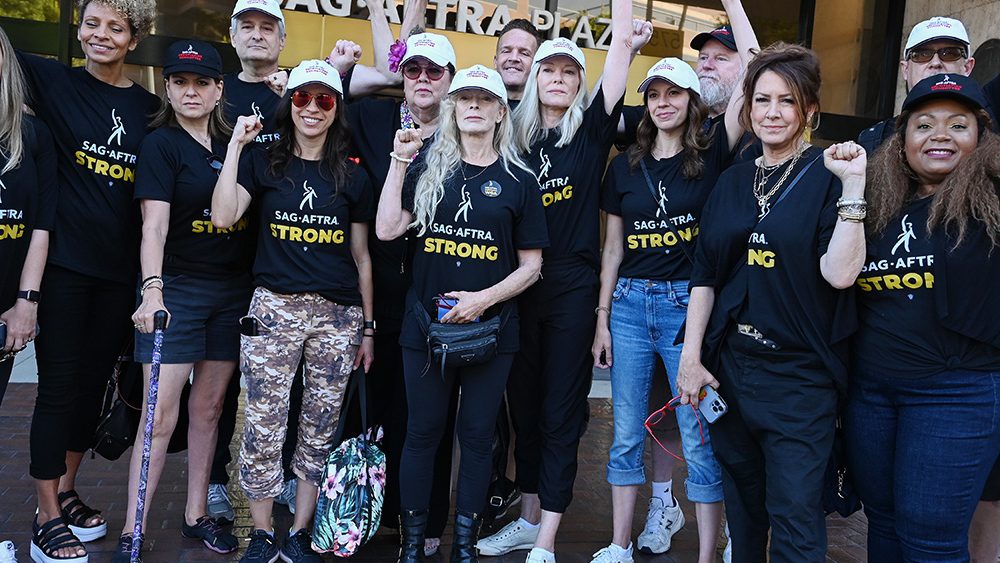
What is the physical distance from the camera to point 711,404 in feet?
10.9

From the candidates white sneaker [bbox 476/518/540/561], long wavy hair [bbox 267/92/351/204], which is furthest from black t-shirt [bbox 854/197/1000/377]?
long wavy hair [bbox 267/92/351/204]

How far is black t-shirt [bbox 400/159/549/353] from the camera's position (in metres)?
3.70

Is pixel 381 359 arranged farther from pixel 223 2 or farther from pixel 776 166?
pixel 223 2

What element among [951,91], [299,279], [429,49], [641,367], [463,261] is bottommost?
[641,367]

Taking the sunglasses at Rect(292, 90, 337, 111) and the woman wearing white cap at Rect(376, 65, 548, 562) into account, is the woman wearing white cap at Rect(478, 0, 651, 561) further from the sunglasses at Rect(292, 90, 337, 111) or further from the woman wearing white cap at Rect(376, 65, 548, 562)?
the sunglasses at Rect(292, 90, 337, 111)

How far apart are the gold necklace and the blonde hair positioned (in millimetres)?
2776

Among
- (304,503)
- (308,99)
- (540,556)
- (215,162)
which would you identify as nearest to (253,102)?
(215,162)

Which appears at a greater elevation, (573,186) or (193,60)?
(193,60)

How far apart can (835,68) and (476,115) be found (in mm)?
7784

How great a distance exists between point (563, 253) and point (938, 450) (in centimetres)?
174

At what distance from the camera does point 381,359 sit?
4258 millimetres

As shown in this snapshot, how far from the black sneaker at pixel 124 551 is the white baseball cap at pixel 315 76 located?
81.9 inches

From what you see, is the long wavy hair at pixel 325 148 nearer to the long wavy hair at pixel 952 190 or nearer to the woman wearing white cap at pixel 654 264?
the woman wearing white cap at pixel 654 264

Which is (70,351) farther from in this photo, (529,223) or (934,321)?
(934,321)
